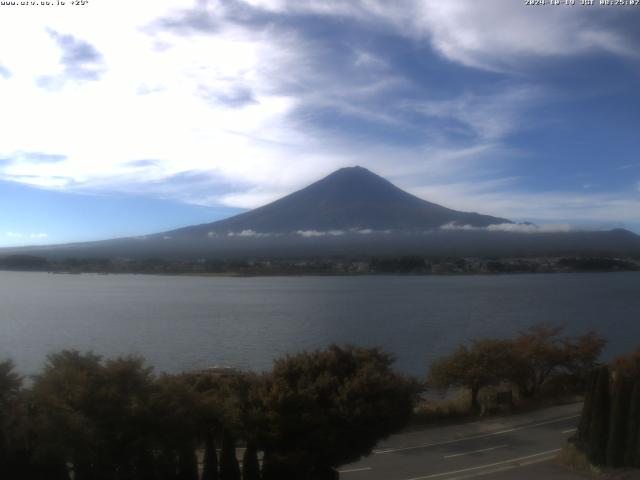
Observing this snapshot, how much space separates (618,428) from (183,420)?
742 centimetres

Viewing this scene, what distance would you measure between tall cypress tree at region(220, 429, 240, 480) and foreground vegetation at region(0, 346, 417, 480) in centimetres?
1

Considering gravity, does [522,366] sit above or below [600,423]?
below

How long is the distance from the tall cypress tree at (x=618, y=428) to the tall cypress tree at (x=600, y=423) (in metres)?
0.14

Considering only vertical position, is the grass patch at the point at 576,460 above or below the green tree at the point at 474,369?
below

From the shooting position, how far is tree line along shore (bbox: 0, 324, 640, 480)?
8.70 m

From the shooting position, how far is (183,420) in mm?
9195

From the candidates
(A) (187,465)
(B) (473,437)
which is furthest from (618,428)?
(A) (187,465)

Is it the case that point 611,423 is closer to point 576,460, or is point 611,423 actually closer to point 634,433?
point 634,433

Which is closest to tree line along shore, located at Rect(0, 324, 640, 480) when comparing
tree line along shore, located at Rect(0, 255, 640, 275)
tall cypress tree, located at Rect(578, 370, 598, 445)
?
tall cypress tree, located at Rect(578, 370, 598, 445)

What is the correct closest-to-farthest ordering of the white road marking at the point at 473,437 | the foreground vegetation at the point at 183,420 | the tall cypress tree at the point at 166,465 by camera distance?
the foreground vegetation at the point at 183,420 → the tall cypress tree at the point at 166,465 → the white road marking at the point at 473,437

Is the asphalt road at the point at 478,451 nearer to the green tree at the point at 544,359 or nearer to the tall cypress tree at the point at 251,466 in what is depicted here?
the tall cypress tree at the point at 251,466

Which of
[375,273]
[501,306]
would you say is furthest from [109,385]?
[375,273]

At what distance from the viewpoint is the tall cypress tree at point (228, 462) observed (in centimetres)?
965

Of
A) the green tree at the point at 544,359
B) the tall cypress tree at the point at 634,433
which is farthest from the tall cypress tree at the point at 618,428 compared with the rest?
the green tree at the point at 544,359
